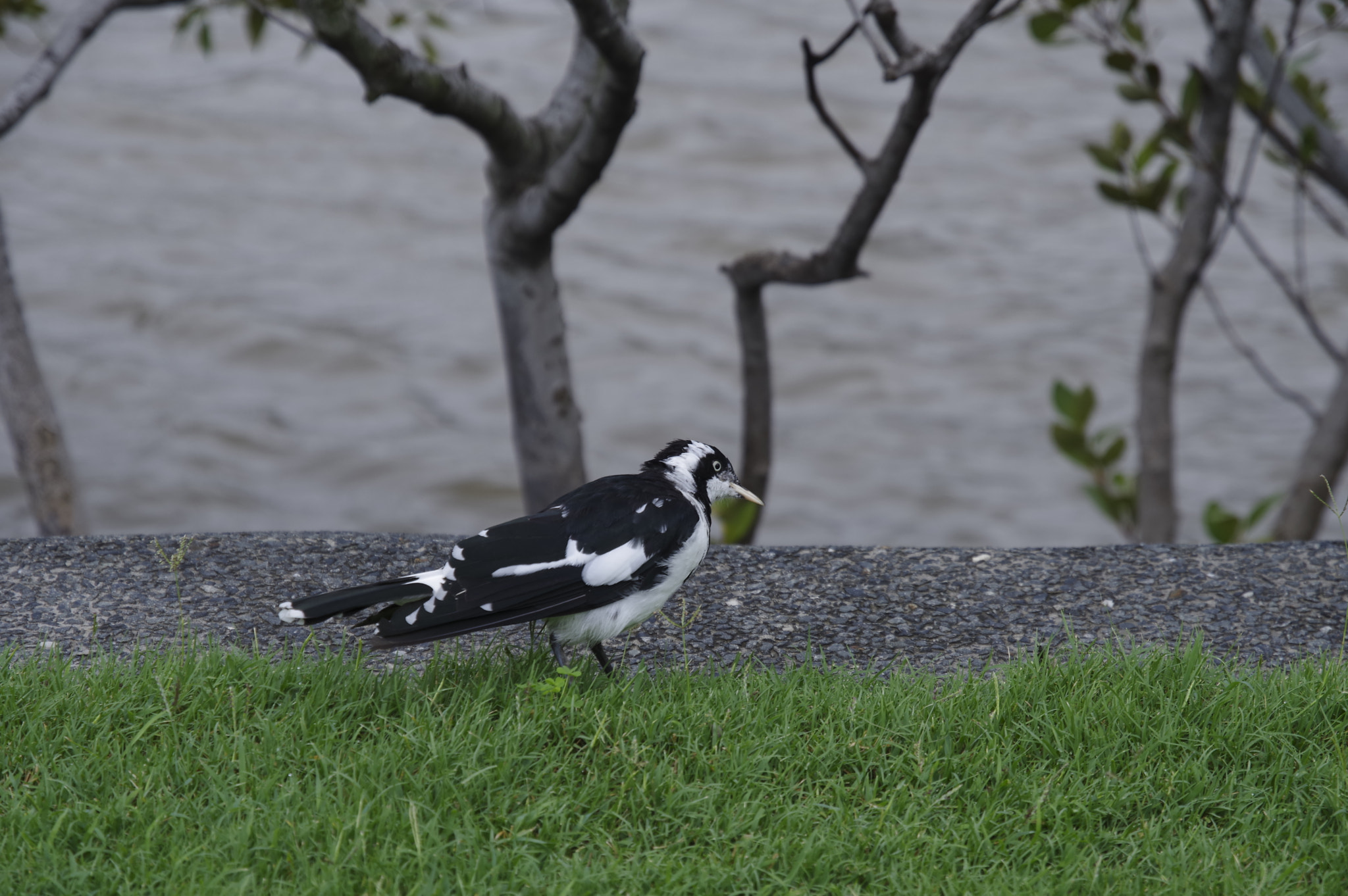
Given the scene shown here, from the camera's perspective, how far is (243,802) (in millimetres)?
2947

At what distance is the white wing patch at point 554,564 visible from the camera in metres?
3.32

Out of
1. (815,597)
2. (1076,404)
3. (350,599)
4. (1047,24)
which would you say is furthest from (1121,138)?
(350,599)

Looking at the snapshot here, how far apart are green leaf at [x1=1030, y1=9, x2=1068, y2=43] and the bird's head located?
2870 millimetres

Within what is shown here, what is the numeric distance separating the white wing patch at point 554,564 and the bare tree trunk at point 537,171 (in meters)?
1.87

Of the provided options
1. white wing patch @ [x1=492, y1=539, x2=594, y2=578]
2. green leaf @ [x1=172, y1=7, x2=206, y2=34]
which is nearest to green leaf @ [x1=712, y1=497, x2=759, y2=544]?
white wing patch @ [x1=492, y1=539, x2=594, y2=578]

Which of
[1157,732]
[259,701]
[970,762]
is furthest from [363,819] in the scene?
[1157,732]

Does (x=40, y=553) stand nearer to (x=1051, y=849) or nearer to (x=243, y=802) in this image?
(x=243, y=802)

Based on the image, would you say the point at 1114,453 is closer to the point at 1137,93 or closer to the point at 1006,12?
the point at 1137,93

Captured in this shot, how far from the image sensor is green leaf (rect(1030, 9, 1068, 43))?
5699 mm

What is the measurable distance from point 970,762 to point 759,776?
1.68 feet

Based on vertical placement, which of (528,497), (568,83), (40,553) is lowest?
(528,497)

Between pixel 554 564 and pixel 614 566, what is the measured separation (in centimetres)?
15

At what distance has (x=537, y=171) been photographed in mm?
5535

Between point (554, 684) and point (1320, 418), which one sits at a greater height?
point (554, 684)
